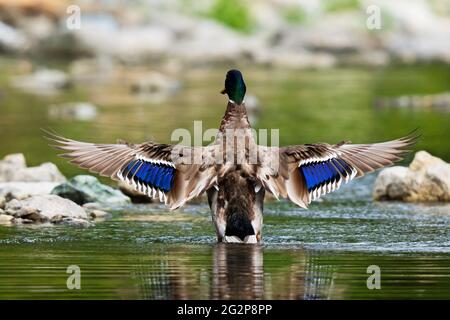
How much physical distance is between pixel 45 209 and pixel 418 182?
4.27m

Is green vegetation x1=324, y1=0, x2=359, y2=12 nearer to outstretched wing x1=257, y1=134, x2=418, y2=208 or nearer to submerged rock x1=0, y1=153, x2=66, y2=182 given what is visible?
submerged rock x1=0, y1=153, x2=66, y2=182

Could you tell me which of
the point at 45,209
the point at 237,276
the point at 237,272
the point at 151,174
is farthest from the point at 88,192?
the point at 237,276

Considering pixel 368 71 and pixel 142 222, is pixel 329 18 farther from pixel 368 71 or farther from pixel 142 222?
pixel 142 222

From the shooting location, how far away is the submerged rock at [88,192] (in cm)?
1400

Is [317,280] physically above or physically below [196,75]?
below

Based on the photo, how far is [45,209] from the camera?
12656mm

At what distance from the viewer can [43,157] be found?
18953mm

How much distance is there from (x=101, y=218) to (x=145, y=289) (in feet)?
13.2

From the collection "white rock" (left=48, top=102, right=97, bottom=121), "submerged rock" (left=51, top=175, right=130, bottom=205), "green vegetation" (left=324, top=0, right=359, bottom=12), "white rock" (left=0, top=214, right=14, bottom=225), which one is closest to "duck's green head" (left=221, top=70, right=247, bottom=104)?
"white rock" (left=0, top=214, right=14, bottom=225)

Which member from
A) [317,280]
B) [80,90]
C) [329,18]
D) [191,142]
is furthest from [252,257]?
[329,18]

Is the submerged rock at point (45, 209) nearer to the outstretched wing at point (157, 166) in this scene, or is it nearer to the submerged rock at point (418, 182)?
the outstretched wing at point (157, 166)

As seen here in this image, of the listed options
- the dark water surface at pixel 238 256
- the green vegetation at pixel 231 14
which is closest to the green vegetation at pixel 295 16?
the green vegetation at pixel 231 14

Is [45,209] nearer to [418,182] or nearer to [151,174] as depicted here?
[151,174]
